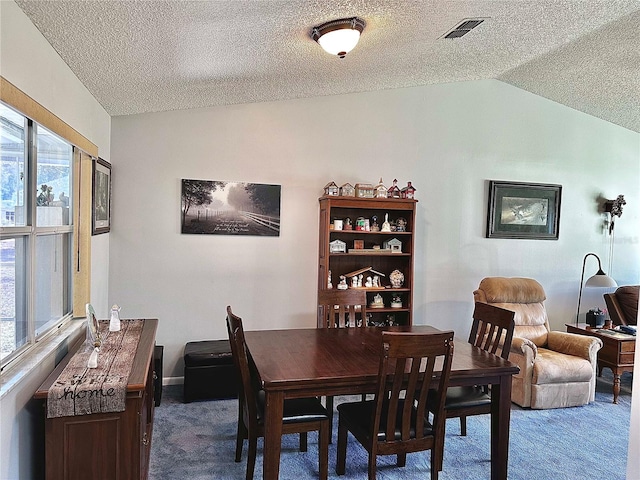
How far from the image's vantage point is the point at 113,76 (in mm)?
2920

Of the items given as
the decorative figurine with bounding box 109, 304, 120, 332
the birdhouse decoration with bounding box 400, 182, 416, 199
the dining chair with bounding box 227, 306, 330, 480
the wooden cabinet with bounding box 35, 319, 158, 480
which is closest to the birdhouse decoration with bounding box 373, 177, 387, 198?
the birdhouse decoration with bounding box 400, 182, 416, 199

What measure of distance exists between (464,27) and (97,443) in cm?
318

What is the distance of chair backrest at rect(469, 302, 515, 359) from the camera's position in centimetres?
304

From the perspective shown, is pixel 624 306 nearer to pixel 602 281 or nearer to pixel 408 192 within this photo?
pixel 602 281

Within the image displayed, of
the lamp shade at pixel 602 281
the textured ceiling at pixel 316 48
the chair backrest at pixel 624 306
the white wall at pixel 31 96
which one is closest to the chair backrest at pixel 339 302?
the textured ceiling at pixel 316 48

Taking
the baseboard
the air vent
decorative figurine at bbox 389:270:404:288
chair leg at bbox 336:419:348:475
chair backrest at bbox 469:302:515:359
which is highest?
the air vent

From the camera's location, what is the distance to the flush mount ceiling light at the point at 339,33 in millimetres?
2680

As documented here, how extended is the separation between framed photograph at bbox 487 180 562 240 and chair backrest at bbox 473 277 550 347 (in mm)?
703

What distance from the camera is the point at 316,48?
10.1 feet

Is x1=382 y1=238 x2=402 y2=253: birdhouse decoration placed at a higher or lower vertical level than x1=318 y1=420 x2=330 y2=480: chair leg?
higher

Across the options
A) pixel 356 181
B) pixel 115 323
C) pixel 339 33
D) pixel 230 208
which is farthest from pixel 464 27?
pixel 115 323

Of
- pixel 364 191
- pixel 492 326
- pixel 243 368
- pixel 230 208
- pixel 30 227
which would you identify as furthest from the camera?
pixel 364 191

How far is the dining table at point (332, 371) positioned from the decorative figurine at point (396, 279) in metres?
1.37

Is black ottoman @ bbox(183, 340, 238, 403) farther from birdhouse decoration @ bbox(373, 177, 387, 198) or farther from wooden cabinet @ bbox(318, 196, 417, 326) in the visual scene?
birdhouse decoration @ bbox(373, 177, 387, 198)
